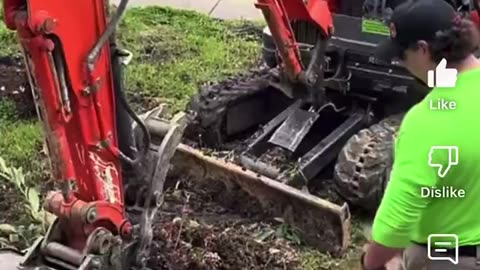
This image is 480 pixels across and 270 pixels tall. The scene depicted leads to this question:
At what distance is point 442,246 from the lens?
9.72 ft

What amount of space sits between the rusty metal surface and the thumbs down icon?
1817mm

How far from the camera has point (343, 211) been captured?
4.54 meters

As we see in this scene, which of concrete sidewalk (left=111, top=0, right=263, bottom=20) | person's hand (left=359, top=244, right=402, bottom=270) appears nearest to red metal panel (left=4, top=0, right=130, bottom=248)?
person's hand (left=359, top=244, right=402, bottom=270)

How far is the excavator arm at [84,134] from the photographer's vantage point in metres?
3.49

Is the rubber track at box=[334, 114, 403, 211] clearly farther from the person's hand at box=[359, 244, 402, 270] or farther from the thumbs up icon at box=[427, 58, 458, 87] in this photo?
the thumbs up icon at box=[427, 58, 458, 87]

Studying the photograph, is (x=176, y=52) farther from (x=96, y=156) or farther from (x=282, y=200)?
(x=96, y=156)

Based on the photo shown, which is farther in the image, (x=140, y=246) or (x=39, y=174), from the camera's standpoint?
(x=39, y=174)

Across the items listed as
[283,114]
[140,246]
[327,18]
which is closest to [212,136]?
[283,114]

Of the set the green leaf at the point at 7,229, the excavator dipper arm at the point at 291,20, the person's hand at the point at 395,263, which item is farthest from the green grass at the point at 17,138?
the person's hand at the point at 395,263

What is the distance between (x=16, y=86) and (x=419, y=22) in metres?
4.24

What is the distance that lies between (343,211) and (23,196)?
1705 millimetres

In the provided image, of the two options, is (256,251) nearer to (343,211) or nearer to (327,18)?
(343,211)

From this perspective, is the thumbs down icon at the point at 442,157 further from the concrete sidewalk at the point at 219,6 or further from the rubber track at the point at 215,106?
the concrete sidewalk at the point at 219,6

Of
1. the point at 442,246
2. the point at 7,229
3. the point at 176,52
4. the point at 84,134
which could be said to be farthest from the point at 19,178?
the point at 442,246
